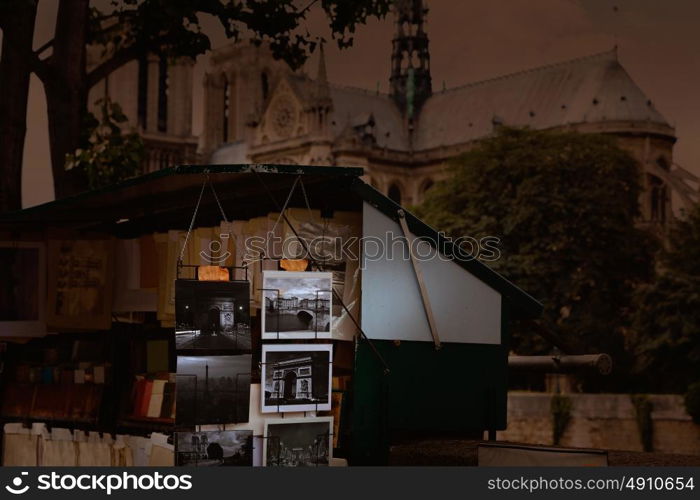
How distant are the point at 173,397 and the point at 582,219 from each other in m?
35.3

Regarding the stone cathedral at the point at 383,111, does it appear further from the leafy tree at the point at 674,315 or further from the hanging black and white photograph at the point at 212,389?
the hanging black and white photograph at the point at 212,389

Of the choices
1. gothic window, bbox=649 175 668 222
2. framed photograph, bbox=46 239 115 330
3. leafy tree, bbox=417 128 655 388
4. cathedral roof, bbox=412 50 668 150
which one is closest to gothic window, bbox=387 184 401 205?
cathedral roof, bbox=412 50 668 150

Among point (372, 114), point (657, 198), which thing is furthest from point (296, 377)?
point (372, 114)

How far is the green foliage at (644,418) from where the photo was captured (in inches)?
1594

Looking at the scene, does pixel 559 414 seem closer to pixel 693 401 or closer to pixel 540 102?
pixel 693 401

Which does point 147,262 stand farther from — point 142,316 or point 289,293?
point 289,293

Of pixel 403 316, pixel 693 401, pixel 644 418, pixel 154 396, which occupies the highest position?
pixel 403 316

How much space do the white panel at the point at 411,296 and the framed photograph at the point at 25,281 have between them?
304 cm

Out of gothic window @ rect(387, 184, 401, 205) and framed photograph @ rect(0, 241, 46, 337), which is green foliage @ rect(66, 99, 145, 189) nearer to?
framed photograph @ rect(0, 241, 46, 337)

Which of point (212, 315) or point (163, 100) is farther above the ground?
point (163, 100)

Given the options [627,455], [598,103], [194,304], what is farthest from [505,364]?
[598,103]

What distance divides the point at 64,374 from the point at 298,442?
3.18 metres

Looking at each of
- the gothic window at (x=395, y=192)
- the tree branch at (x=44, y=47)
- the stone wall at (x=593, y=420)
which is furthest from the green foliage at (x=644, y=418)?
the gothic window at (x=395, y=192)

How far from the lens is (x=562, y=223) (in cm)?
4400
